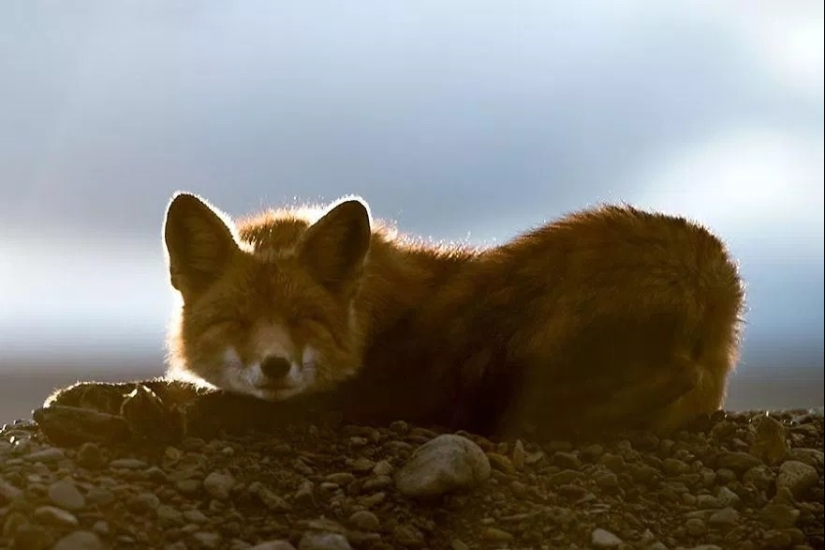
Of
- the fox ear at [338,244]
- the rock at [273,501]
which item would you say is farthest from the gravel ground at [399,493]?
the fox ear at [338,244]

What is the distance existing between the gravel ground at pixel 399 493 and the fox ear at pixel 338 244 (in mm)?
904

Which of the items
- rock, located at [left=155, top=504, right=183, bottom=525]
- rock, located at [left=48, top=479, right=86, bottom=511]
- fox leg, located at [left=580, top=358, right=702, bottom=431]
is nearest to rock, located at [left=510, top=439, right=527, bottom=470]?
fox leg, located at [left=580, top=358, right=702, bottom=431]

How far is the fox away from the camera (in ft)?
16.7

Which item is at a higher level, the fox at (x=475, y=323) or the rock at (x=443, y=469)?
the fox at (x=475, y=323)

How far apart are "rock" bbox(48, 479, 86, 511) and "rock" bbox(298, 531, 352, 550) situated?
2.88 ft

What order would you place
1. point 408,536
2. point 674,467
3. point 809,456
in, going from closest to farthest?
point 408,536, point 674,467, point 809,456

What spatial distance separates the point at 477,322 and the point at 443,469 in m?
1.20

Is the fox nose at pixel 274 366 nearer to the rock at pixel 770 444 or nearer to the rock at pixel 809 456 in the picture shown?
the rock at pixel 770 444

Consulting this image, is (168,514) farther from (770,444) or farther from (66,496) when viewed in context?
(770,444)

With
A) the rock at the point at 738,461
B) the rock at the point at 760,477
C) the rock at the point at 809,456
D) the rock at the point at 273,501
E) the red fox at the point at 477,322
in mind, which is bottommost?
the rock at the point at 273,501

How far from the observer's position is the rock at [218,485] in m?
4.15

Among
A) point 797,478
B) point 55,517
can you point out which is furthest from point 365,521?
point 797,478

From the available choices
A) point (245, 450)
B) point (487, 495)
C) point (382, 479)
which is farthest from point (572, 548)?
point (245, 450)

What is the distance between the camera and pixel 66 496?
4.02 metres
